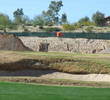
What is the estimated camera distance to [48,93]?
13859mm

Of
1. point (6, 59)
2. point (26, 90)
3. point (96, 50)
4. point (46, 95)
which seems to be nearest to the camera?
point (46, 95)

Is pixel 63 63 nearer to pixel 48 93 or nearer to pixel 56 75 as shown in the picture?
pixel 56 75

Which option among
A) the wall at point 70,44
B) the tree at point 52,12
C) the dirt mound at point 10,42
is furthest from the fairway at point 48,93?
the tree at point 52,12

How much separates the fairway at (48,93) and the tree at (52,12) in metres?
116

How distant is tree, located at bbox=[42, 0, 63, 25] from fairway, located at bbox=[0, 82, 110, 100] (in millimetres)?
116291

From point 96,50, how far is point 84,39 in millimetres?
2890

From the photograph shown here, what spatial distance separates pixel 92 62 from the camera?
71.1ft

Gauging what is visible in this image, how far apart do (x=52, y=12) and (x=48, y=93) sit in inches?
4784

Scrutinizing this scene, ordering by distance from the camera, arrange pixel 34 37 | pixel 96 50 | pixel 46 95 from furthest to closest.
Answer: pixel 34 37 → pixel 96 50 → pixel 46 95

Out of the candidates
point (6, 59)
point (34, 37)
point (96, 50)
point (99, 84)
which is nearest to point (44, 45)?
Answer: point (34, 37)

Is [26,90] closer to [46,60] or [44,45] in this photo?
[46,60]

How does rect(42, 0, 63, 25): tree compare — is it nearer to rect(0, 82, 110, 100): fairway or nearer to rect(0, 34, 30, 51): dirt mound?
rect(0, 34, 30, 51): dirt mound

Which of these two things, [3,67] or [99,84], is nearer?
→ [99,84]

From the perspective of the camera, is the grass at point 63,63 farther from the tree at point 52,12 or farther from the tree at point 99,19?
the tree at point 52,12
